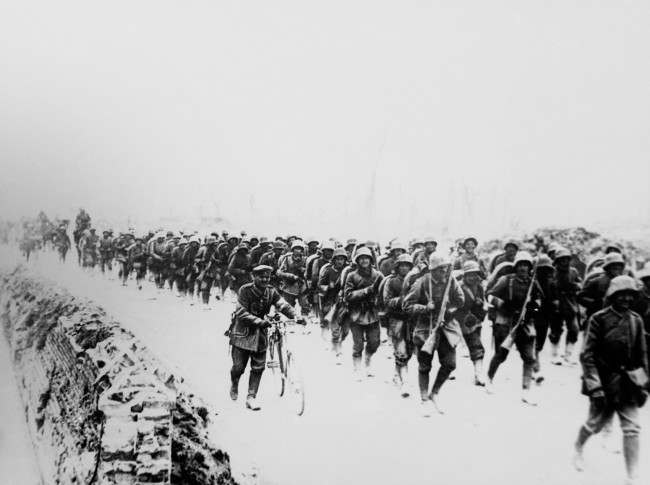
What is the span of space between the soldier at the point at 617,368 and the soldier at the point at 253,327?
2.38 m

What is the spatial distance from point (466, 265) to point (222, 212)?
2.59 m

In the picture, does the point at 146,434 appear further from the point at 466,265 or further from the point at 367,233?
the point at 466,265

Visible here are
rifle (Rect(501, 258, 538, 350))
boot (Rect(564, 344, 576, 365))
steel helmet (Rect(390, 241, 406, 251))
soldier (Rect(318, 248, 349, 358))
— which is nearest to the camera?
boot (Rect(564, 344, 576, 365))

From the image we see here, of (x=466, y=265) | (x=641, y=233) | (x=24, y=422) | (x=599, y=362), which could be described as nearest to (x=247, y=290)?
(x=466, y=265)

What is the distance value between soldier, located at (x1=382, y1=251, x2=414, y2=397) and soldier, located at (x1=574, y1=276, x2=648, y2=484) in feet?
4.72

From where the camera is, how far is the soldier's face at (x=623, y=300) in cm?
344

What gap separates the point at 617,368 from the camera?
3.50 m

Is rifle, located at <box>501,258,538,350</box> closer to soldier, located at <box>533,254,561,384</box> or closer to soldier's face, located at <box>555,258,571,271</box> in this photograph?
soldier, located at <box>533,254,561,384</box>

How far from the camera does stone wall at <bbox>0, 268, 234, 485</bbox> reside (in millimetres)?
4012

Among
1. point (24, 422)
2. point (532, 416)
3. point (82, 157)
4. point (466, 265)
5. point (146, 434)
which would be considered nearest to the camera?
point (532, 416)

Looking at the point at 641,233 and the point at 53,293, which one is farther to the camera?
the point at 53,293

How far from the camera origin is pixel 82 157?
16.2 ft

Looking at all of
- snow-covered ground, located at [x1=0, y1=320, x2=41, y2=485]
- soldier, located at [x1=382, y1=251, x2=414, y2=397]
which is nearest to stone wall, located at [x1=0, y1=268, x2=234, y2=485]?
snow-covered ground, located at [x1=0, y1=320, x2=41, y2=485]

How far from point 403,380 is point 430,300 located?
77 centimetres
